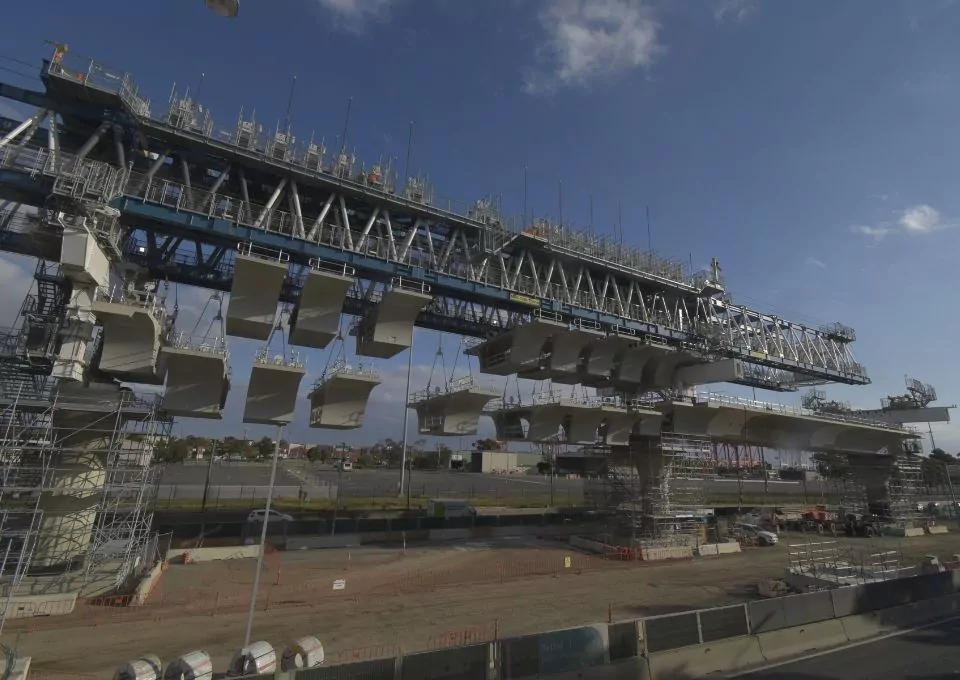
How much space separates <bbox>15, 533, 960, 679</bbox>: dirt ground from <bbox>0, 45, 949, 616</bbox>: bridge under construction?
2.80 meters

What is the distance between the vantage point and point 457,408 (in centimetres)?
2783

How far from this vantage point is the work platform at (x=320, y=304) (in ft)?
72.5

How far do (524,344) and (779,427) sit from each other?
2654 centimetres

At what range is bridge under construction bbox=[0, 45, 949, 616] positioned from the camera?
18.8 meters

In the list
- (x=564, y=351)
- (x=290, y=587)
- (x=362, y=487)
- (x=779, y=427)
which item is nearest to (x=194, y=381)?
(x=290, y=587)

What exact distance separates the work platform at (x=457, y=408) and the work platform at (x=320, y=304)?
7.40 metres

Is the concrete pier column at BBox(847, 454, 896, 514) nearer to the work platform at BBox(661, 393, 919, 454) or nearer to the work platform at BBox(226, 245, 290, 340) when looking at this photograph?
the work platform at BBox(661, 393, 919, 454)

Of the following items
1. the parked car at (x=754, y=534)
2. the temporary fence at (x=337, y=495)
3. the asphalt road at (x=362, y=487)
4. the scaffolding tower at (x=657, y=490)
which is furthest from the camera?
the asphalt road at (x=362, y=487)

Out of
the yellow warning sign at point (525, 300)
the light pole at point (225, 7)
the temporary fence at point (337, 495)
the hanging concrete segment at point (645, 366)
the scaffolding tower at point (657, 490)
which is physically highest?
the light pole at point (225, 7)

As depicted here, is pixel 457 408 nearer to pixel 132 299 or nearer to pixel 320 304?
pixel 320 304

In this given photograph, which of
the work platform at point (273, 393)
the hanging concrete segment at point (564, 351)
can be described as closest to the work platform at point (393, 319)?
the work platform at point (273, 393)

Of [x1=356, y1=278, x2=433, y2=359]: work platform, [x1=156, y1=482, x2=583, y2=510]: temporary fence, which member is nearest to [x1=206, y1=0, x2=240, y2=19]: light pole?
[x1=356, y1=278, x2=433, y2=359]: work platform

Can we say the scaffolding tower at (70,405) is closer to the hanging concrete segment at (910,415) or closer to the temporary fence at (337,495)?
the temporary fence at (337,495)

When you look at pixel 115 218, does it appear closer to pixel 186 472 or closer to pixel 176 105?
pixel 176 105
